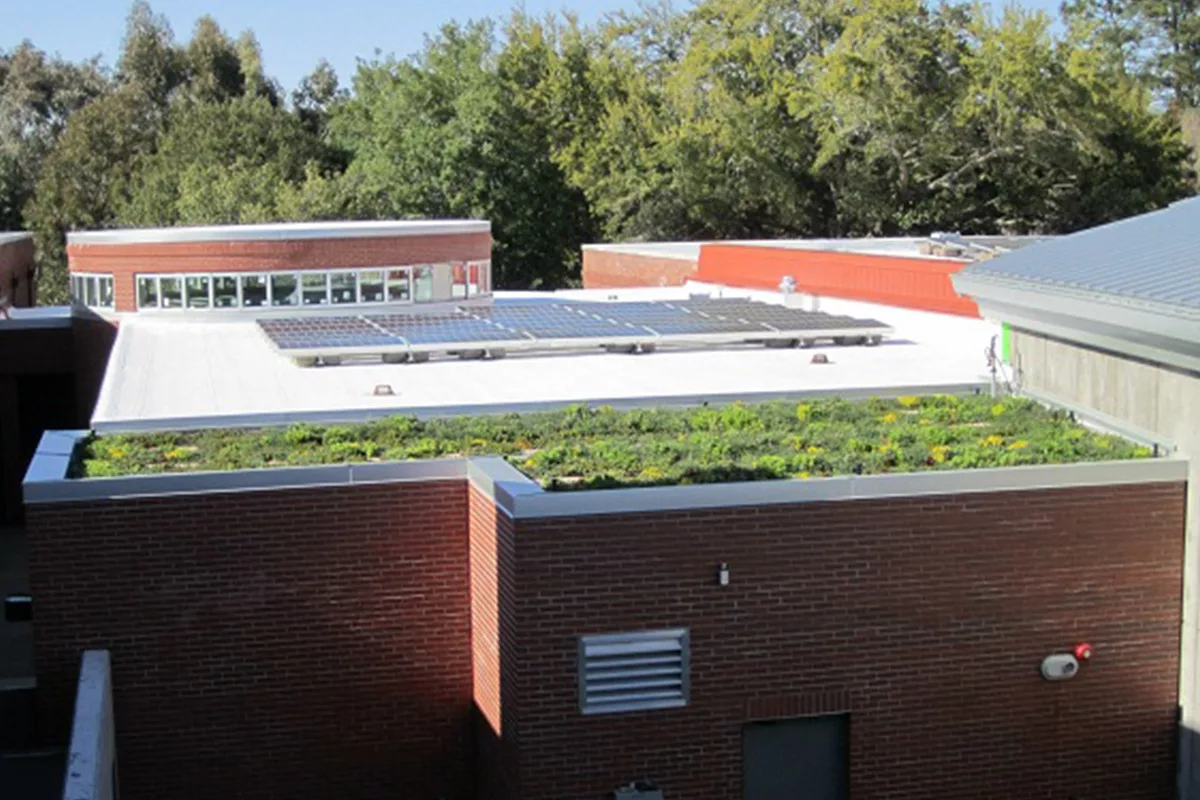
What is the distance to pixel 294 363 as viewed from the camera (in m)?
24.2

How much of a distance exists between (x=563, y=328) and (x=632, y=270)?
20836 mm

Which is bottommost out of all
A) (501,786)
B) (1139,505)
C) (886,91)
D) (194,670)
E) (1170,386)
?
(501,786)

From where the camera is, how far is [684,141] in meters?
61.4

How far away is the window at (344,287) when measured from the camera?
108 feet

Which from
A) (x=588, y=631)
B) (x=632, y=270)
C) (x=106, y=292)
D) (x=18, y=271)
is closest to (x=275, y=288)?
(x=106, y=292)

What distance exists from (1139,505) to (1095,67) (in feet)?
157

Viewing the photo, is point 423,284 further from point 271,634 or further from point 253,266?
point 271,634

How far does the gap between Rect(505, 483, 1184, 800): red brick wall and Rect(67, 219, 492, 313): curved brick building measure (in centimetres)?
2014

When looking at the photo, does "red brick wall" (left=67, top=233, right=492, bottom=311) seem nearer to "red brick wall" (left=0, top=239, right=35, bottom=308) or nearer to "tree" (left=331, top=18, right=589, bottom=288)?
"red brick wall" (left=0, top=239, right=35, bottom=308)

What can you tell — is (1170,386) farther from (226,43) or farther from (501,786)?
(226,43)

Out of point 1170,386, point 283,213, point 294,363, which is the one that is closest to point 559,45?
point 283,213

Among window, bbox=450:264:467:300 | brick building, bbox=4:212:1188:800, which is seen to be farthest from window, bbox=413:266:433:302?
brick building, bbox=4:212:1188:800

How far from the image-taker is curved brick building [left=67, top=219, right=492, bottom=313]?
32094mm

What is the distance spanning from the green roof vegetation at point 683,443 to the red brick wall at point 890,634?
2.55 feet
